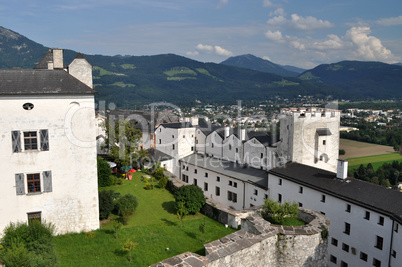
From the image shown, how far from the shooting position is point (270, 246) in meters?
14.9

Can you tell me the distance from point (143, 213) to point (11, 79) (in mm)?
13924

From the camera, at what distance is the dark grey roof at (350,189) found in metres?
20.6

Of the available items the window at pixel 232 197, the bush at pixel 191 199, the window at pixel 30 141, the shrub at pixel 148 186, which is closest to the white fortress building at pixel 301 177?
the window at pixel 232 197

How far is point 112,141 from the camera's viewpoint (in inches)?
1551

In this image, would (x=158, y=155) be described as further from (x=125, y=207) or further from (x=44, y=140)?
(x=44, y=140)

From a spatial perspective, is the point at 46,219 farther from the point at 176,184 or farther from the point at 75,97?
the point at 176,184

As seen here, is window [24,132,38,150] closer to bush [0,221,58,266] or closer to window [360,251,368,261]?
bush [0,221,58,266]

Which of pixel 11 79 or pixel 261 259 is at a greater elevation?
pixel 11 79

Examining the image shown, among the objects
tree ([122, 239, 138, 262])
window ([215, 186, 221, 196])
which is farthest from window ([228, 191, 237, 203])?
tree ([122, 239, 138, 262])

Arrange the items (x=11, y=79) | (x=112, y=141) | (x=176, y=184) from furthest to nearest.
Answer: (x=112, y=141) → (x=176, y=184) → (x=11, y=79)

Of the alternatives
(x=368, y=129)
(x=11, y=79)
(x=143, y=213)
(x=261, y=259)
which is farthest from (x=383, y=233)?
(x=368, y=129)

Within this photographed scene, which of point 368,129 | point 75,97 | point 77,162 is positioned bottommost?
point 368,129

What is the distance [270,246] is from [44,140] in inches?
590

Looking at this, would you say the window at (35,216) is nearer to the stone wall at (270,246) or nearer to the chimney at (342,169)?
the stone wall at (270,246)
